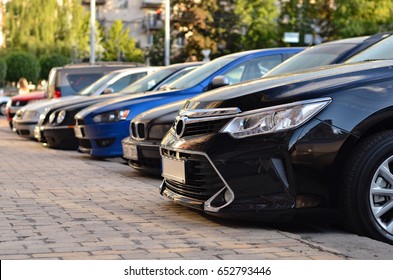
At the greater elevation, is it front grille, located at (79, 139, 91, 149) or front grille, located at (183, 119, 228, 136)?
front grille, located at (183, 119, 228, 136)

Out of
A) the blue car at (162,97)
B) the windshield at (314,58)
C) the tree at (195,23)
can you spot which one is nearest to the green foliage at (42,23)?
the tree at (195,23)

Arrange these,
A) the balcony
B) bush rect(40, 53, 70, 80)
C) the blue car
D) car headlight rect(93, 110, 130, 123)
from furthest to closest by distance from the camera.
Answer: the balcony → bush rect(40, 53, 70, 80) → car headlight rect(93, 110, 130, 123) → the blue car

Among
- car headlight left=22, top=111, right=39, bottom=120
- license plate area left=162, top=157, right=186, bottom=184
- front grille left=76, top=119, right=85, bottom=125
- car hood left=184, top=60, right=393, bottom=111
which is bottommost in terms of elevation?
car headlight left=22, top=111, right=39, bottom=120

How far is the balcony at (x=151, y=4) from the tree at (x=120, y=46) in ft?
19.2

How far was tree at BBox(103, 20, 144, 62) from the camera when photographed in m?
84.0

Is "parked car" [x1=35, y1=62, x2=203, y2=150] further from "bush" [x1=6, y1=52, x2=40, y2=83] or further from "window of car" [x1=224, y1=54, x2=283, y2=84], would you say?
"bush" [x1=6, y1=52, x2=40, y2=83]

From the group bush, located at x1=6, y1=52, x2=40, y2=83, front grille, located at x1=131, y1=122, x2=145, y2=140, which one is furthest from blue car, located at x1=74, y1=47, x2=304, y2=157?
bush, located at x1=6, y1=52, x2=40, y2=83

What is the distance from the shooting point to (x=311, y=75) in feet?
22.6

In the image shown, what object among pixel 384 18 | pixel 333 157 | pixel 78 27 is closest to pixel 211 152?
pixel 333 157

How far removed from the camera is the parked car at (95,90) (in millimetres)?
18156

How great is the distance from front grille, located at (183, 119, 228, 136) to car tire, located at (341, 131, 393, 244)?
2.90ft

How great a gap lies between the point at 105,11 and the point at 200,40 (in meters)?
20.1

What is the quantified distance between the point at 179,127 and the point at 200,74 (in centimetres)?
520
